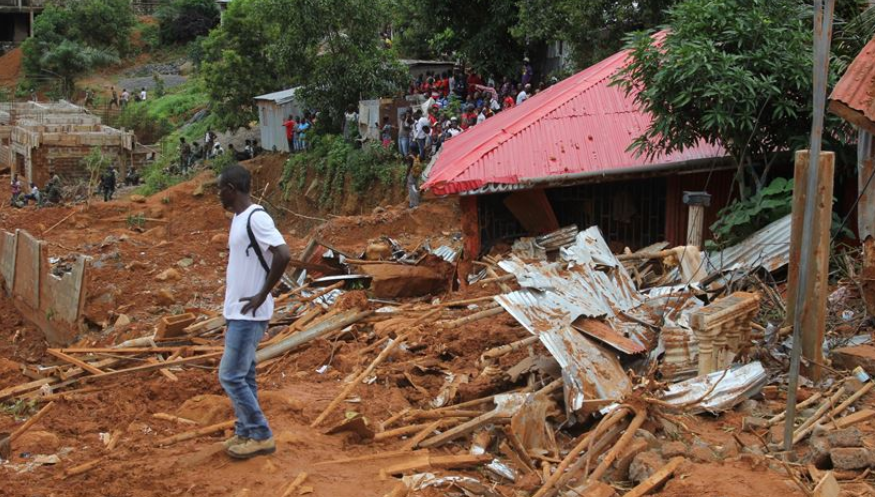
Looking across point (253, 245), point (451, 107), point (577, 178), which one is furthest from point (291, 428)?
point (451, 107)

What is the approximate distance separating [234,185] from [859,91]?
602cm

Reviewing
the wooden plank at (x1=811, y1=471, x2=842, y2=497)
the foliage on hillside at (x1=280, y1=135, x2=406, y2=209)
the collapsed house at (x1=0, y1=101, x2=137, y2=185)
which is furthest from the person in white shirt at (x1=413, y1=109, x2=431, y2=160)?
the wooden plank at (x1=811, y1=471, x2=842, y2=497)

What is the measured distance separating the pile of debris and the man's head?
67.5 inches

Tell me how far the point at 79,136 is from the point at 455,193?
889 inches

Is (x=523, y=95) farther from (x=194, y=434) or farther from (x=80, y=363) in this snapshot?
(x=194, y=434)

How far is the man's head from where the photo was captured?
5.83m

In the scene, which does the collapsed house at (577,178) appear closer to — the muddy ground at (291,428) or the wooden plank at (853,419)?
the muddy ground at (291,428)

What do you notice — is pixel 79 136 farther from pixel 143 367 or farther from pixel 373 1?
pixel 143 367

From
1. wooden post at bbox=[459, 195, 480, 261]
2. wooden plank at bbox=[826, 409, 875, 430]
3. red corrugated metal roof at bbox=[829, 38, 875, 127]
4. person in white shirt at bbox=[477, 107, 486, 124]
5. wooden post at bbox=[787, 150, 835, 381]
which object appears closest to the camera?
wooden plank at bbox=[826, 409, 875, 430]

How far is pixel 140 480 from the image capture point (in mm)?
5977

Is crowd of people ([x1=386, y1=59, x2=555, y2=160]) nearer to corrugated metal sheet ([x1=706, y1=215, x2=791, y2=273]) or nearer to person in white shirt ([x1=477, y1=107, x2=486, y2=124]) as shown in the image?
person in white shirt ([x1=477, y1=107, x2=486, y2=124])

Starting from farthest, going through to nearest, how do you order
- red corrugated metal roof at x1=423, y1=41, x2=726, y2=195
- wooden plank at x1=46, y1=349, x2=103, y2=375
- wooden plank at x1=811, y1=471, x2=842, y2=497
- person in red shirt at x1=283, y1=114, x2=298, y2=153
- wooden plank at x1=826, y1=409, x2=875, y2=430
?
1. person in red shirt at x1=283, y1=114, x2=298, y2=153
2. red corrugated metal roof at x1=423, y1=41, x2=726, y2=195
3. wooden plank at x1=46, y1=349, x2=103, y2=375
4. wooden plank at x1=826, y1=409, x2=875, y2=430
5. wooden plank at x1=811, y1=471, x2=842, y2=497

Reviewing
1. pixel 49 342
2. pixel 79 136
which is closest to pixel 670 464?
pixel 49 342

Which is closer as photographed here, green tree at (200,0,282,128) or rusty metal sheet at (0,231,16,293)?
rusty metal sheet at (0,231,16,293)
